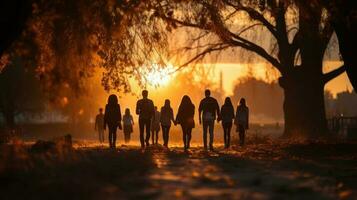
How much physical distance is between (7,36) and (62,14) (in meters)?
1.78

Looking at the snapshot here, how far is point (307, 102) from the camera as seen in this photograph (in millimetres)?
37938

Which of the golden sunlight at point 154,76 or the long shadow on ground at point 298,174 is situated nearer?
the long shadow on ground at point 298,174

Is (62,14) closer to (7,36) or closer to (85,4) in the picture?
(85,4)

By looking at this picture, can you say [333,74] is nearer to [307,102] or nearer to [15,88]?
[307,102]

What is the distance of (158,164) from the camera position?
1675cm

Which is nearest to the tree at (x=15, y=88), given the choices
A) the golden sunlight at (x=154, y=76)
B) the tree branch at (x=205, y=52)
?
the tree branch at (x=205, y=52)

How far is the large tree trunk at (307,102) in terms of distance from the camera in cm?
3762

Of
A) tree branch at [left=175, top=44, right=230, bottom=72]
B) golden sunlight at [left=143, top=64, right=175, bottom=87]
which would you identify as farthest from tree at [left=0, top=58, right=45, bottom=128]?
golden sunlight at [left=143, top=64, right=175, bottom=87]

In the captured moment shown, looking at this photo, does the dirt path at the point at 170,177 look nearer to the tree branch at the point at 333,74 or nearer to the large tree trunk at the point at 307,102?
the large tree trunk at the point at 307,102

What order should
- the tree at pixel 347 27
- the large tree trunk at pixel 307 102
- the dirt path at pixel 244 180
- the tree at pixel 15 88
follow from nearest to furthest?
the dirt path at pixel 244 180
the tree at pixel 347 27
the large tree trunk at pixel 307 102
the tree at pixel 15 88

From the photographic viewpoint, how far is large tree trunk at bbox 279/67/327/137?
3762 centimetres

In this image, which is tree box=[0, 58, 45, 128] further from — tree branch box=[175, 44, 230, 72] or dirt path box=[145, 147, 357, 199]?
dirt path box=[145, 147, 357, 199]

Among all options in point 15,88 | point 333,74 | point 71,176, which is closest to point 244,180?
point 71,176

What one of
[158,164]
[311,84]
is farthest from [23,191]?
[311,84]
